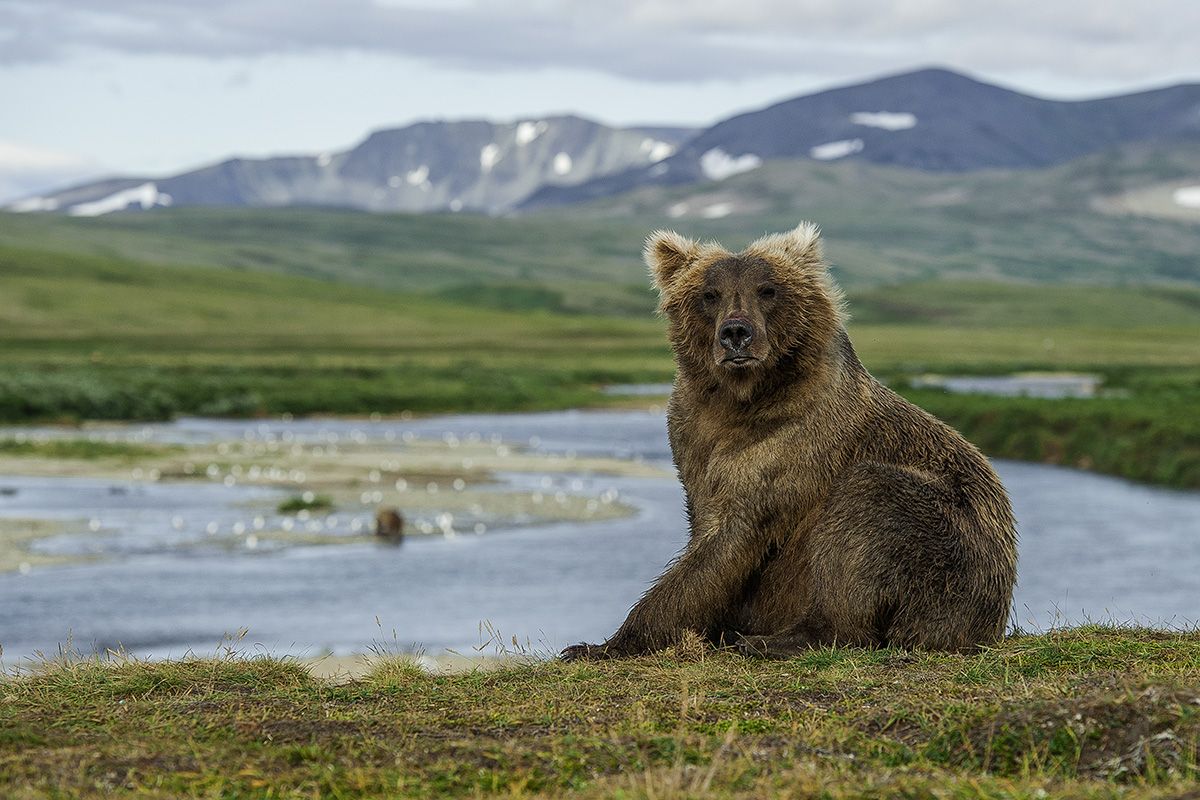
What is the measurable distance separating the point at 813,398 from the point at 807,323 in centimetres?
44

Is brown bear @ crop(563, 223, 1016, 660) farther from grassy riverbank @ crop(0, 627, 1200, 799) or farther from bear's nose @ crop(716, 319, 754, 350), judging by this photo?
grassy riverbank @ crop(0, 627, 1200, 799)

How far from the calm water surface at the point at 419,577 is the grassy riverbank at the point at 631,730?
29.1ft

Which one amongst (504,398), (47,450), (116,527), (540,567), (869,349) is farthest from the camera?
(869,349)

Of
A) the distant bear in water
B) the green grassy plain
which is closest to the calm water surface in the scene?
the distant bear in water

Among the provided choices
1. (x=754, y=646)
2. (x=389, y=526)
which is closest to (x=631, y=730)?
(x=754, y=646)

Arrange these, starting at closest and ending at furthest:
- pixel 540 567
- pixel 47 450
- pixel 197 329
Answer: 1. pixel 540 567
2. pixel 47 450
3. pixel 197 329

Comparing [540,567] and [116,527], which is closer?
[540,567]

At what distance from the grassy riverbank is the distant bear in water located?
23.1 metres

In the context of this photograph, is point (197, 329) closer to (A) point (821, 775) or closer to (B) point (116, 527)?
(B) point (116, 527)

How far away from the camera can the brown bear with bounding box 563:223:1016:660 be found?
29.8ft

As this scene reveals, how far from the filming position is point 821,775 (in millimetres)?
6004

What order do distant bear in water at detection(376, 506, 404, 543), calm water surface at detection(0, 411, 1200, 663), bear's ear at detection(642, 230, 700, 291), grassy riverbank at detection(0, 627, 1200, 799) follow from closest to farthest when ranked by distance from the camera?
grassy riverbank at detection(0, 627, 1200, 799) < bear's ear at detection(642, 230, 700, 291) < calm water surface at detection(0, 411, 1200, 663) < distant bear in water at detection(376, 506, 404, 543)

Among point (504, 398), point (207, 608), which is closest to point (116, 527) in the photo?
point (207, 608)

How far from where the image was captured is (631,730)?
6836 millimetres
